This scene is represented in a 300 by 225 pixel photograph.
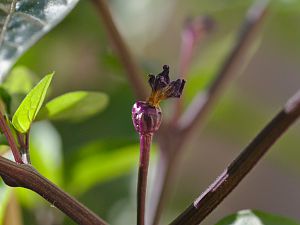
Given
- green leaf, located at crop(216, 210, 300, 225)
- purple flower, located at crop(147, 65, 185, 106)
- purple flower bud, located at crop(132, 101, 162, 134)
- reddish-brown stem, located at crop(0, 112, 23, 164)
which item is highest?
purple flower, located at crop(147, 65, 185, 106)

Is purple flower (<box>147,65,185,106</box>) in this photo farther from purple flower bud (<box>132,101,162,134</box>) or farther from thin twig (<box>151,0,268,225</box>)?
thin twig (<box>151,0,268,225</box>)

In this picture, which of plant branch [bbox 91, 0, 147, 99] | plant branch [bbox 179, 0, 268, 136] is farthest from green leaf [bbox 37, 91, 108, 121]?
plant branch [bbox 179, 0, 268, 136]

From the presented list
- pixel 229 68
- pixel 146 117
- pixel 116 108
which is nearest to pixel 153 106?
pixel 146 117

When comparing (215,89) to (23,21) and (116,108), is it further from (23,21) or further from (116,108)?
(23,21)

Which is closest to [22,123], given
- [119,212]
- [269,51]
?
[119,212]

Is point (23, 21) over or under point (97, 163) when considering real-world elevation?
over

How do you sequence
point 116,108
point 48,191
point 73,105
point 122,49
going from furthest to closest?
point 116,108
point 122,49
point 73,105
point 48,191
